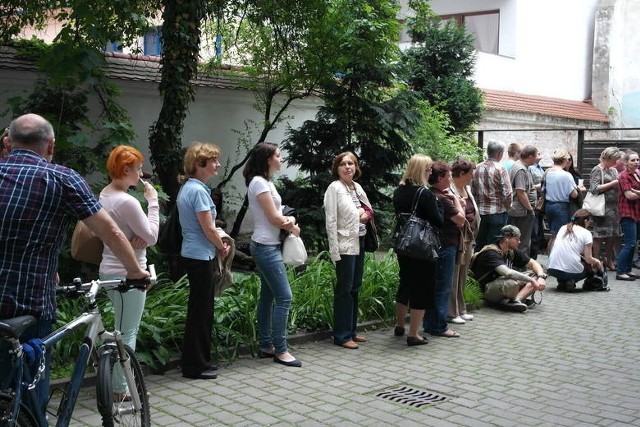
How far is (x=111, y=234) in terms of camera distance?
4.24 meters

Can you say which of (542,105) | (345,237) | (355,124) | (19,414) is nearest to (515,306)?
(345,237)

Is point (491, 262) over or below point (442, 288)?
over

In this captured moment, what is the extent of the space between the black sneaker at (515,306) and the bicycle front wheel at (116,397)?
Answer: 19.9 ft

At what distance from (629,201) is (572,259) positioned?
195 centimetres

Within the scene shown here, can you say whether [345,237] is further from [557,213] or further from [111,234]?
[557,213]

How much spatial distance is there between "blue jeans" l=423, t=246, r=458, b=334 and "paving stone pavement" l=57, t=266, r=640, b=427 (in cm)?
24

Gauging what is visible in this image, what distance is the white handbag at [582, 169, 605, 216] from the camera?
13.1 meters

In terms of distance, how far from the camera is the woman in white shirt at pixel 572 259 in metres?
11.6

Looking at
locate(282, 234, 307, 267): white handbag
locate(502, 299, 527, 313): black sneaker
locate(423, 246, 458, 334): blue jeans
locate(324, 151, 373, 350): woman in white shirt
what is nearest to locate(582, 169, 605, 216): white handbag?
locate(502, 299, 527, 313): black sneaker

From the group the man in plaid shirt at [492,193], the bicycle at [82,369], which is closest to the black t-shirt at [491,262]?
the man in plaid shirt at [492,193]

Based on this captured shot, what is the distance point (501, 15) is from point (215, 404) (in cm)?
1946

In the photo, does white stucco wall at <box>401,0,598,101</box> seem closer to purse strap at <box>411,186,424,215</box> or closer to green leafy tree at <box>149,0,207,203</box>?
green leafy tree at <box>149,0,207,203</box>

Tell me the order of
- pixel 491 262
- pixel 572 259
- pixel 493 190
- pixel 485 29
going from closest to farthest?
1. pixel 491 262
2. pixel 493 190
3. pixel 572 259
4. pixel 485 29

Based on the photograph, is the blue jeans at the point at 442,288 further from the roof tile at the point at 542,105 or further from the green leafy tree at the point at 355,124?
the roof tile at the point at 542,105
